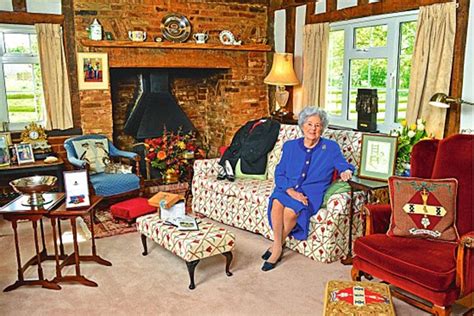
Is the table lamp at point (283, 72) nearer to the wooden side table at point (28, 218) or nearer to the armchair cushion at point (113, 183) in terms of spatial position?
the armchair cushion at point (113, 183)

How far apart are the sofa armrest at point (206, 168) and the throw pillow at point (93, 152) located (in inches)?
42.4

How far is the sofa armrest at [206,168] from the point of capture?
15.5 ft

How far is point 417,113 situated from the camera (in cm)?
425

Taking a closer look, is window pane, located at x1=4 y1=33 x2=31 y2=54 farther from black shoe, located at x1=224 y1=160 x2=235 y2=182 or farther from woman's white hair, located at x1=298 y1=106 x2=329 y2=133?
woman's white hair, located at x1=298 y1=106 x2=329 y2=133

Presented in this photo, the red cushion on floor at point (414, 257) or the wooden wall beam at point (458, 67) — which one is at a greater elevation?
the wooden wall beam at point (458, 67)

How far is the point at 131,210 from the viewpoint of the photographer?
433cm

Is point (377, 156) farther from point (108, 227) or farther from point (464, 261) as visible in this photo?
point (108, 227)

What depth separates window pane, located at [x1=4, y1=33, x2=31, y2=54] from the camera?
4980 millimetres

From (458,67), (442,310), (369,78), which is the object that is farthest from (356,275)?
(369,78)

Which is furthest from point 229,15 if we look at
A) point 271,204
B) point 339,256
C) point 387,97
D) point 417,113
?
point 339,256

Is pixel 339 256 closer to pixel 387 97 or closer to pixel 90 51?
pixel 387 97

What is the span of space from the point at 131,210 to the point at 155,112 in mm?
1971

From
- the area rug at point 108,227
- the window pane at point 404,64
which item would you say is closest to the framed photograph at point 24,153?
the area rug at point 108,227

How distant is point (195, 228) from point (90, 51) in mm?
2877
